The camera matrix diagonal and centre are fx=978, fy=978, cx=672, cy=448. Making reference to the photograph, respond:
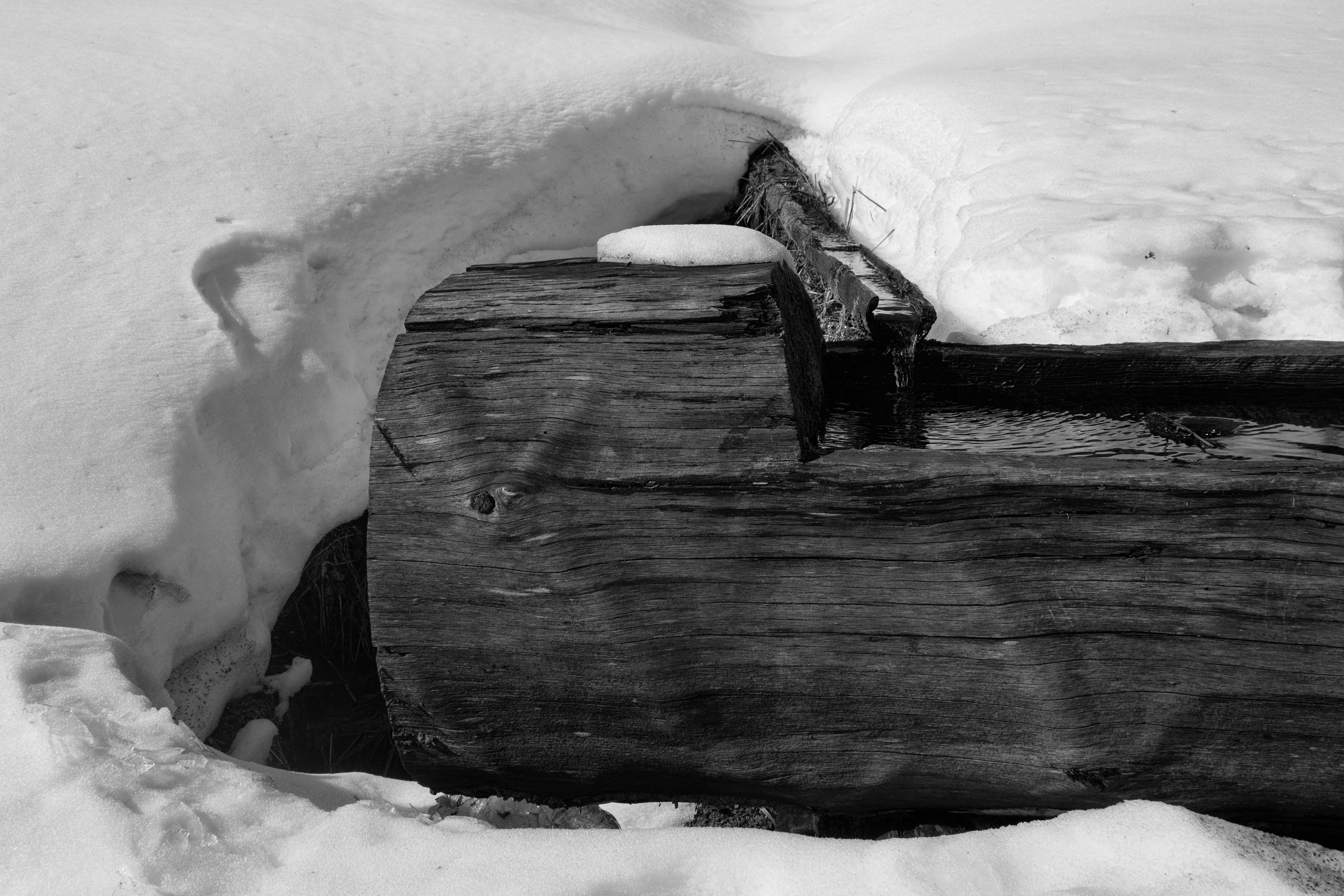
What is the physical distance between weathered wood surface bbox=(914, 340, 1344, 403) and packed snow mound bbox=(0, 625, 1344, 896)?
1.27 m

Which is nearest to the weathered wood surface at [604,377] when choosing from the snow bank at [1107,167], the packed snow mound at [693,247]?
the packed snow mound at [693,247]

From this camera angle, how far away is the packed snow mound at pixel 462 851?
1.39 m

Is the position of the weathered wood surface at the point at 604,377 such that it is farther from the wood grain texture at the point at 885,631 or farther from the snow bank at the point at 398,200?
the snow bank at the point at 398,200

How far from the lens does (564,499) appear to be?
157 cm

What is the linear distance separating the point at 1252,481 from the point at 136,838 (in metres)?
1.70

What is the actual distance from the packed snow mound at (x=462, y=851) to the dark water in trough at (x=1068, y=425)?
35.0 inches

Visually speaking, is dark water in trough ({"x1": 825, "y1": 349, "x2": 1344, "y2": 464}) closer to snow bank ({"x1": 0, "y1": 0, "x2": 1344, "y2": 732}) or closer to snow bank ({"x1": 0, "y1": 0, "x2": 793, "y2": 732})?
snow bank ({"x1": 0, "y1": 0, "x2": 1344, "y2": 732})

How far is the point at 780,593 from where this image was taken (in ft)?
5.05

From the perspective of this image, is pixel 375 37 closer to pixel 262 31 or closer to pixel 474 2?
pixel 262 31

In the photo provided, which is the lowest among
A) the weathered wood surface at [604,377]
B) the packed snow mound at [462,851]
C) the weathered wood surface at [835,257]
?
the packed snow mound at [462,851]

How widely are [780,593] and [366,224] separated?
2.45 m

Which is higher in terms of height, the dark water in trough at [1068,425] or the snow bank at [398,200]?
the snow bank at [398,200]

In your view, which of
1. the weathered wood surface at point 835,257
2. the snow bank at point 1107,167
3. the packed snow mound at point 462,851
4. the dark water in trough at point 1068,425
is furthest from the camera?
the snow bank at point 1107,167

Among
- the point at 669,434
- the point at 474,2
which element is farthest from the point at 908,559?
the point at 474,2
